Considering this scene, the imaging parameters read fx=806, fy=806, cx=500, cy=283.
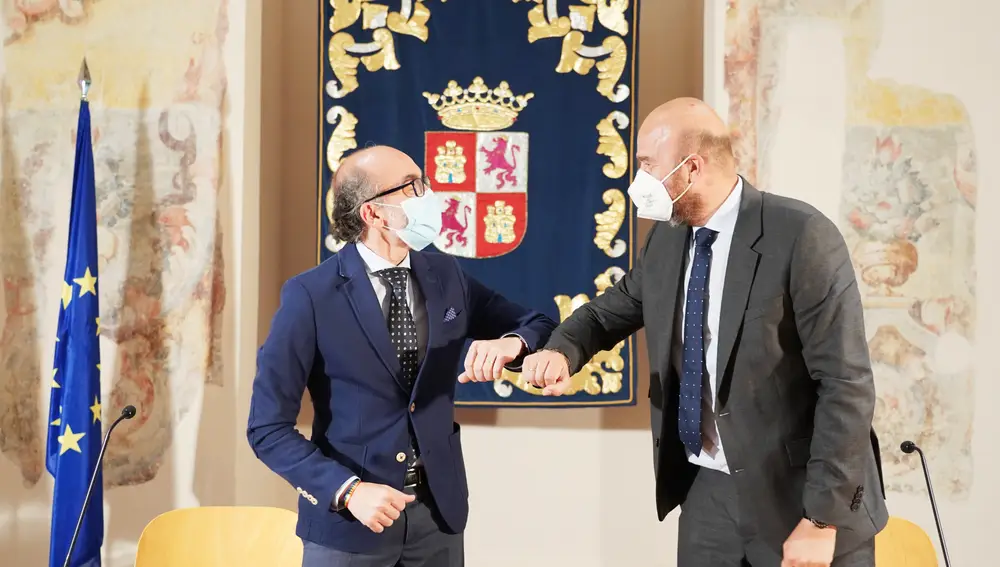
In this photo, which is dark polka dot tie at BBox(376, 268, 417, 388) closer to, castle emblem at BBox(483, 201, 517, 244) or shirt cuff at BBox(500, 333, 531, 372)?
shirt cuff at BBox(500, 333, 531, 372)

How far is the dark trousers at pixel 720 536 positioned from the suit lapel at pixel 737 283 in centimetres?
28

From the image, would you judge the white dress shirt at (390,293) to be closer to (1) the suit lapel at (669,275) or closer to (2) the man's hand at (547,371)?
(2) the man's hand at (547,371)

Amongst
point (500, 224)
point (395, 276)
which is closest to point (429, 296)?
point (395, 276)

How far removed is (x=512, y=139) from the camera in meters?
4.00

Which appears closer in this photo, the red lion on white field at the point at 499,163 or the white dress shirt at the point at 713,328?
the white dress shirt at the point at 713,328

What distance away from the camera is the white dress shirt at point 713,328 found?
2027 millimetres

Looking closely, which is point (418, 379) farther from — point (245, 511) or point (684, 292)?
point (245, 511)

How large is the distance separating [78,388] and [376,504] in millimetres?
2222

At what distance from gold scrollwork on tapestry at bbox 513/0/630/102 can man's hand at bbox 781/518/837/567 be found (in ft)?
8.42

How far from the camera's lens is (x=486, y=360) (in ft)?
6.93

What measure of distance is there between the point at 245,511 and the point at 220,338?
1.15 meters

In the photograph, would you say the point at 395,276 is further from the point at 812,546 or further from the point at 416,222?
the point at 812,546

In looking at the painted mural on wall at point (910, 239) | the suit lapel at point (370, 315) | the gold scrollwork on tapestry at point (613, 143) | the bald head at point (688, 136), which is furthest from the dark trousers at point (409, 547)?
the painted mural on wall at point (910, 239)

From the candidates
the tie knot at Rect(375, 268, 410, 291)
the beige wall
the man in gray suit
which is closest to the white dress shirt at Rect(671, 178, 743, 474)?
the man in gray suit
